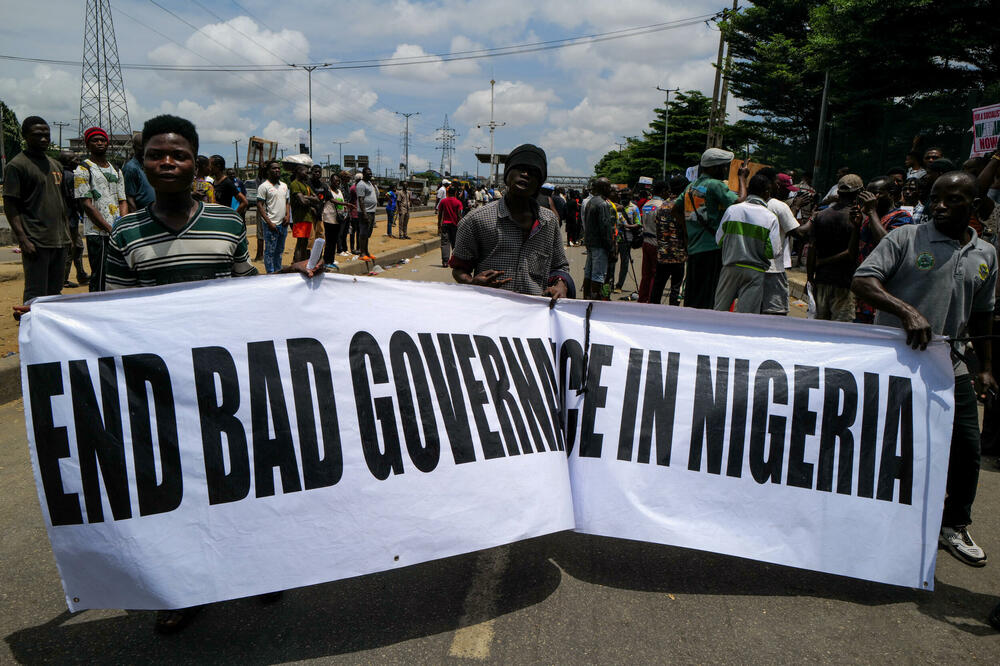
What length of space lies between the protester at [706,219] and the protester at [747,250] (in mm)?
831

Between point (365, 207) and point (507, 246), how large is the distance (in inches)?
482

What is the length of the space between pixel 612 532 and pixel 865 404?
1.30 meters

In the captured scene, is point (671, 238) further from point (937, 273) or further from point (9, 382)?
point (9, 382)

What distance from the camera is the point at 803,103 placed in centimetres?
3378

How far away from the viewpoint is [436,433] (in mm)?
2990

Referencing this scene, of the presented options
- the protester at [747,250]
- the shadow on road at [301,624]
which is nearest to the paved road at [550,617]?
the shadow on road at [301,624]

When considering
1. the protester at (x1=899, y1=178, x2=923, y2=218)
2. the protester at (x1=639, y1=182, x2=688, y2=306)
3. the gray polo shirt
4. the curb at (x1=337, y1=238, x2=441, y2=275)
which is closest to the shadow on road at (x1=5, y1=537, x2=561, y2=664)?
the gray polo shirt

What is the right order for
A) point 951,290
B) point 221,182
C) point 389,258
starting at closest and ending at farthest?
point 951,290 → point 221,182 → point 389,258

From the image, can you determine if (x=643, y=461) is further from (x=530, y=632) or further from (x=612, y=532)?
(x=530, y=632)

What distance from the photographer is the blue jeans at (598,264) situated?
9.18 metres

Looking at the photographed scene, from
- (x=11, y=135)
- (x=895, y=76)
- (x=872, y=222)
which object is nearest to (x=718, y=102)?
(x=895, y=76)

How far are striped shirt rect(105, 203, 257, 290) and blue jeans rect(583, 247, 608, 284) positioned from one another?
6621 millimetres

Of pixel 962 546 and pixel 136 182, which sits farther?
pixel 136 182

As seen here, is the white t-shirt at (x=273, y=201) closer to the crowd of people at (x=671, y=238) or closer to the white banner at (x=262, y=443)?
the crowd of people at (x=671, y=238)
